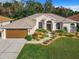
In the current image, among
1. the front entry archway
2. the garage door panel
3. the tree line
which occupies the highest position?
the tree line

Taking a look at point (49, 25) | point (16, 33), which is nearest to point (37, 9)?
point (49, 25)

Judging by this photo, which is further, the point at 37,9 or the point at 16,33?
the point at 37,9

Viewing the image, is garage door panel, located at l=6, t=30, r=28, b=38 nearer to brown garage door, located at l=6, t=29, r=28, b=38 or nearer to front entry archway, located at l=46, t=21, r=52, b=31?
brown garage door, located at l=6, t=29, r=28, b=38

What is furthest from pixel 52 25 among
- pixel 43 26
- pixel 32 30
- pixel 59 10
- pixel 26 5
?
pixel 26 5

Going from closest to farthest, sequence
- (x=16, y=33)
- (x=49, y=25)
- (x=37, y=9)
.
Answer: (x=16, y=33) → (x=49, y=25) → (x=37, y=9)

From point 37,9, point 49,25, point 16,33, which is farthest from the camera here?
point 37,9

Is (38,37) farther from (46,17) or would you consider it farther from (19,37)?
(46,17)

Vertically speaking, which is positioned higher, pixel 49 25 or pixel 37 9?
pixel 37 9

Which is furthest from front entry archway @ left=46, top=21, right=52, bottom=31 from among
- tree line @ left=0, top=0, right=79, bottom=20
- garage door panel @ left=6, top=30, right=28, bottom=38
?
tree line @ left=0, top=0, right=79, bottom=20

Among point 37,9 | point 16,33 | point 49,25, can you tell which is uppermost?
point 37,9

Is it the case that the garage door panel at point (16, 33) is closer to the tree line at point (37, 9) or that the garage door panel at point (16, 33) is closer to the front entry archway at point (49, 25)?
the front entry archway at point (49, 25)

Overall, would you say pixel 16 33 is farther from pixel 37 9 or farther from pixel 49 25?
pixel 37 9
